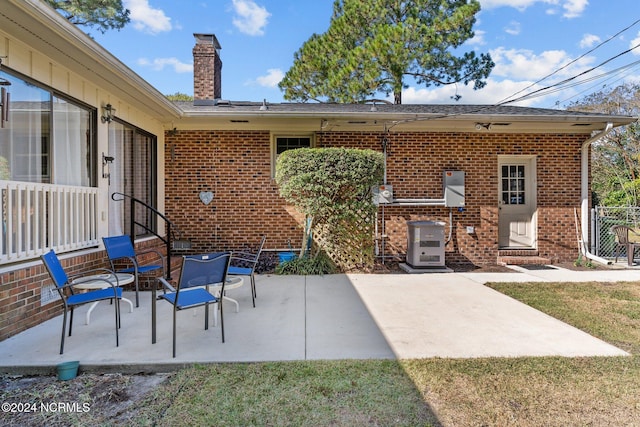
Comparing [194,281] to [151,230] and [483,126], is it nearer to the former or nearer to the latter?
[151,230]

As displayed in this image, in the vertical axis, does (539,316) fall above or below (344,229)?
below

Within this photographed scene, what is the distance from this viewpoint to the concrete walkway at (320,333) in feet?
10.2

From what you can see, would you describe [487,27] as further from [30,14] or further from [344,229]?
[30,14]

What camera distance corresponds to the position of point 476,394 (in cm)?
249

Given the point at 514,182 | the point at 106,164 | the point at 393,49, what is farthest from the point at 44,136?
the point at 393,49

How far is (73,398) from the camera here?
252 centimetres

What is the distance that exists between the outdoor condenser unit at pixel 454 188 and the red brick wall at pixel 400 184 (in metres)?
0.22

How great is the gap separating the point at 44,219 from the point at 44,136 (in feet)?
3.21

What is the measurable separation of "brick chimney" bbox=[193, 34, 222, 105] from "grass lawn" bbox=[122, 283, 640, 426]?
7.57 m

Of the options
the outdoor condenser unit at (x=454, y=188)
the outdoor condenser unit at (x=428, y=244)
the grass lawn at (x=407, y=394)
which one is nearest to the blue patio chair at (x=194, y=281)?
the grass lawn at (x=407, y=394)

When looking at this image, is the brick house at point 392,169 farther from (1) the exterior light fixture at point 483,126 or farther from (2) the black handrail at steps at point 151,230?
(2) the black handrail at steps at point 151,230

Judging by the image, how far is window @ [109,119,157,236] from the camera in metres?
5.74

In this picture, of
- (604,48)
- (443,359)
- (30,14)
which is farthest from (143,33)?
(443,359)

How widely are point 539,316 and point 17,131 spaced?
6.14 meters
